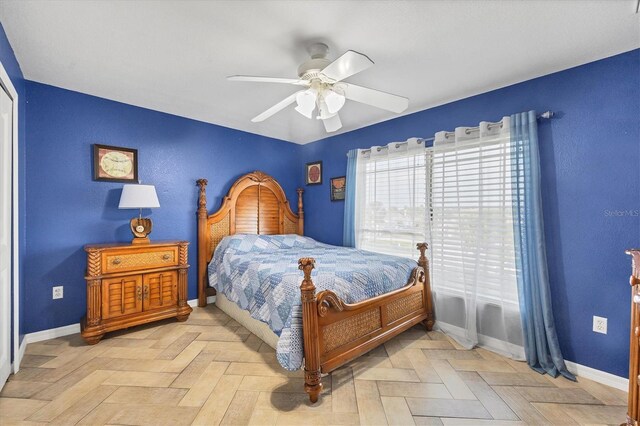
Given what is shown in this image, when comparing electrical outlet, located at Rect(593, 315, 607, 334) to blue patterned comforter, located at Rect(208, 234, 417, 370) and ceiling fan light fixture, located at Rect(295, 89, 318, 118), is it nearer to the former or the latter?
blue patterned comforter, located at Rect(208, 234, 417, 370)

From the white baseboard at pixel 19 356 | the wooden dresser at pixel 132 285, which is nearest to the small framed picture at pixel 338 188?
the wooden dresser at pixel 132 285

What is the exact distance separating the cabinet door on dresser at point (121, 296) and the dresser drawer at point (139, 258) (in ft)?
0.34

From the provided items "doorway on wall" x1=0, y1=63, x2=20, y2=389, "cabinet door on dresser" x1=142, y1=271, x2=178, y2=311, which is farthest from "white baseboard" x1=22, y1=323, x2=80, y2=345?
"cabinet door on dresser" x1=142, y1=271, x2=178, y2=311

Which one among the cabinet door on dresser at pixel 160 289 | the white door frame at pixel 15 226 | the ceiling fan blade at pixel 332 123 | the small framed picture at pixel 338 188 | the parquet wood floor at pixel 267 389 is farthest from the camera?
the small framed picture at pixel 338 188

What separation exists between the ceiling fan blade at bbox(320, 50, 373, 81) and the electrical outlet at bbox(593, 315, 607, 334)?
2.43 m

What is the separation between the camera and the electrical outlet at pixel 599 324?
6.76ft

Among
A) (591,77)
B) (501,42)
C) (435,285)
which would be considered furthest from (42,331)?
(591,77)

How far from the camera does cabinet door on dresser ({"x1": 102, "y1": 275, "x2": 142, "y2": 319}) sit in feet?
8.50

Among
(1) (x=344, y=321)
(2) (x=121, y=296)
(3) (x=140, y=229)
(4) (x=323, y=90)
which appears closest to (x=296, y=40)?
(4) (x=323, y=90)

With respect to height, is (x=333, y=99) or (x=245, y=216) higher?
(x=333, y=99)

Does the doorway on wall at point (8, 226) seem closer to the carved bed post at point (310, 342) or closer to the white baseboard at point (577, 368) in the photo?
the white baseboard at point (577, 368)

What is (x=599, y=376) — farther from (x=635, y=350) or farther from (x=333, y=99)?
(x=333, y=99)

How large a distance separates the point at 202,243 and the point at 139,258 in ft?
2.69

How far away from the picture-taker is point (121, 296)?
2676 millimetres
